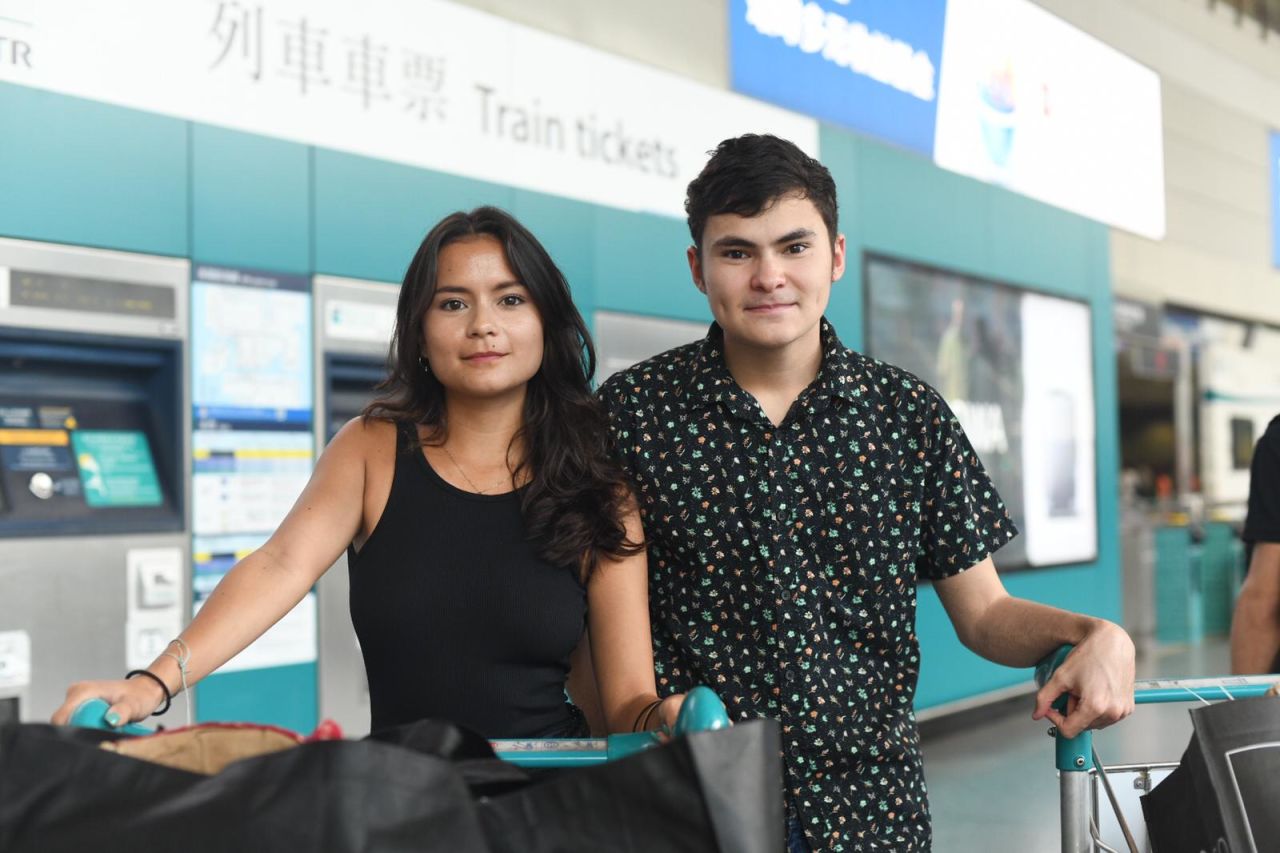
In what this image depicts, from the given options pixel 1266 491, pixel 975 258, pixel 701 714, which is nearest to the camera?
pixel 701 714

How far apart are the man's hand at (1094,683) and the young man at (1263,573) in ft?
3.46

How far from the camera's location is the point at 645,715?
1.48 m

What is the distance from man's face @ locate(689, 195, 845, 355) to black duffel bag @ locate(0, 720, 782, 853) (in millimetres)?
763

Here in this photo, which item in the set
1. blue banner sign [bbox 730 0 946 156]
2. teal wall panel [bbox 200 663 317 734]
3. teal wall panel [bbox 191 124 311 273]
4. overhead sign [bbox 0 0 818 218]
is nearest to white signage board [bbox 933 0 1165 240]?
blue banner sign [bbox 730 0 946 156]

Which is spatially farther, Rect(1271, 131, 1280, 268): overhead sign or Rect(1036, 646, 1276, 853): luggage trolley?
Rect(1271, 131, 1280, 268): overhead sign

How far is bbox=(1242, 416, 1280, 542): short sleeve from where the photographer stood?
2408mm

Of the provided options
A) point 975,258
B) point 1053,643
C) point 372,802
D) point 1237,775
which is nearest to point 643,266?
point 975,258

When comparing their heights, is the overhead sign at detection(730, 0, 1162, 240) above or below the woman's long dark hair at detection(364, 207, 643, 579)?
above

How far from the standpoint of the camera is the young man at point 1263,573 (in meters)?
2.41

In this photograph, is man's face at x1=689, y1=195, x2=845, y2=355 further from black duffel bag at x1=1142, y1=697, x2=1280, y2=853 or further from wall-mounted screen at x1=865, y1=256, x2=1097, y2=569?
wall-mounted screen at x1=865, y1=256, x2=1097, y2=569

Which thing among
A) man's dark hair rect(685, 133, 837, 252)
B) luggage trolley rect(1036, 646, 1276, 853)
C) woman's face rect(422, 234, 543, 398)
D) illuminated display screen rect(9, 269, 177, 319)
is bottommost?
luggage trolley rect(1036, 646, 1276, 853)

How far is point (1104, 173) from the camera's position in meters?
6.25

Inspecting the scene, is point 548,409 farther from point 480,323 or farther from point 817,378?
point 817,378

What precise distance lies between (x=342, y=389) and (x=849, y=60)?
244 cm
